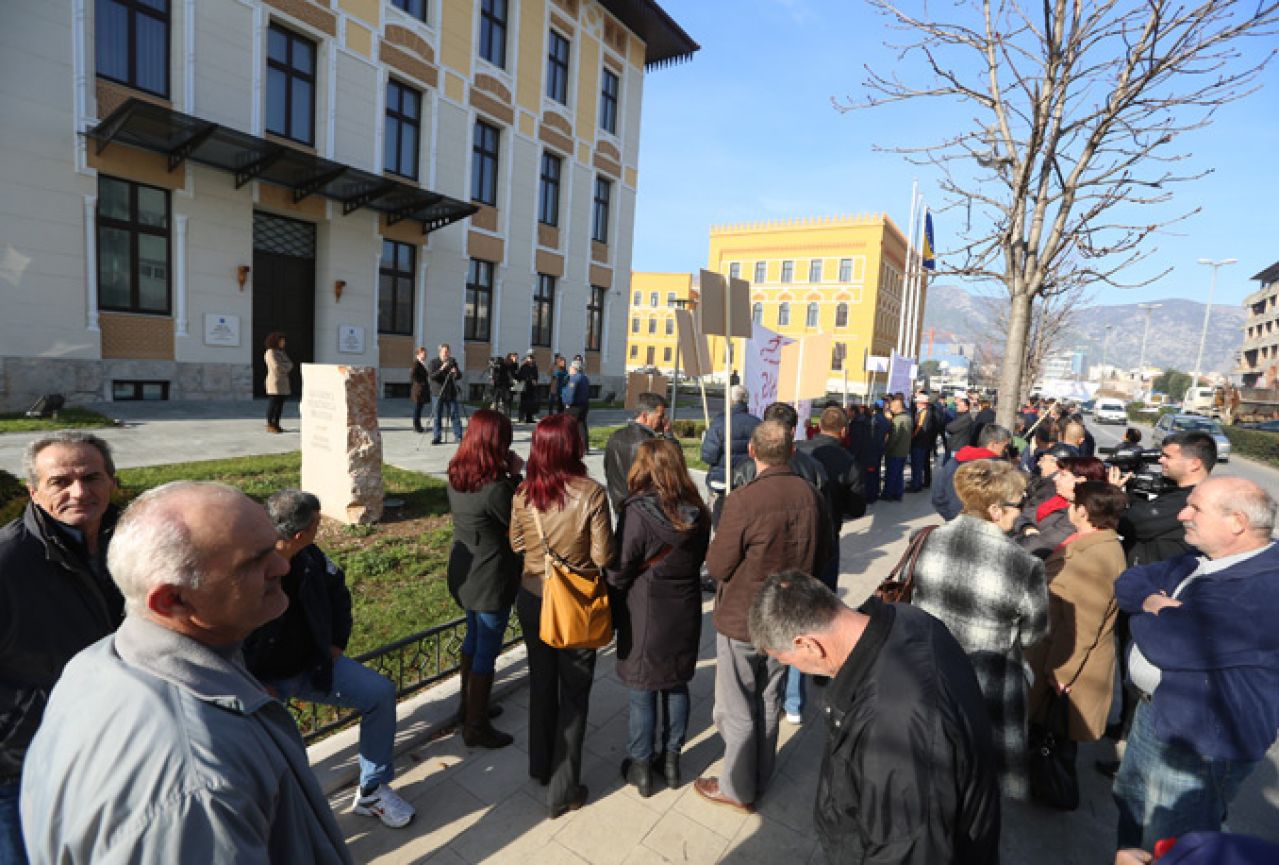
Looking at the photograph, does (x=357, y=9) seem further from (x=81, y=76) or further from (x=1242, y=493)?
(x=1242, y=493)

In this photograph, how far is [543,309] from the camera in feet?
77.6

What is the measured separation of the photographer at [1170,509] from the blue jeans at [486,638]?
3.89 meters

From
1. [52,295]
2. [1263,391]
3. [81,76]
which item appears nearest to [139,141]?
[81,76]

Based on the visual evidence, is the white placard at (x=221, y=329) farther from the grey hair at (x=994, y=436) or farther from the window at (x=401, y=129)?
the grey hair at (x=994, y=436)

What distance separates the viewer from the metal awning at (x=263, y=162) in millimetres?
11984

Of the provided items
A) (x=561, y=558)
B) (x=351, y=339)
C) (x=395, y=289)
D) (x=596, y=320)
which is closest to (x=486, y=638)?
(x=561, y=558)

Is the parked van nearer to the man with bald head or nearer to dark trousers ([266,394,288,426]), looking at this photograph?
dark trousers ([266,394,288,426])

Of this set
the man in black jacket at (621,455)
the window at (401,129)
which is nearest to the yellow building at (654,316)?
the window at (401,129)

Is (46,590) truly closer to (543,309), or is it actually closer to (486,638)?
(486,638)

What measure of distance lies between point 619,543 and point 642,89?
27.2m

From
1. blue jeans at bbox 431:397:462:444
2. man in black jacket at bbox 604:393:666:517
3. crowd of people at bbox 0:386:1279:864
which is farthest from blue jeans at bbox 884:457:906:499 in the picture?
blue jeans at bbox 431:397:462:444

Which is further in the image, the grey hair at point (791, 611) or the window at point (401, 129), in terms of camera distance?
the window at point (401, 129)

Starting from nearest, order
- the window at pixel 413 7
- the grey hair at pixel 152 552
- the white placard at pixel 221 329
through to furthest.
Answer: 1. the grey hair at pixel 152 552
2. the white placard at pixel 221 329
3. the window at pixel 413 7

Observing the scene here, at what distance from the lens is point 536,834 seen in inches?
116
